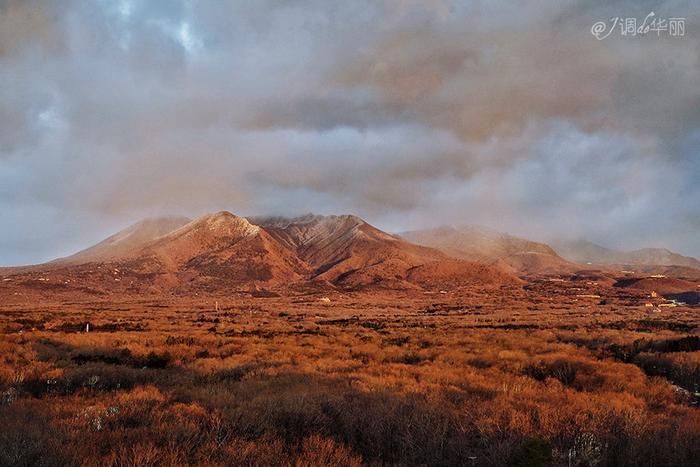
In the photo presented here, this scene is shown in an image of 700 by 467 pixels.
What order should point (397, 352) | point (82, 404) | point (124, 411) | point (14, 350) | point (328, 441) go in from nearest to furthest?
point (328, 441) → point (124, 411) → point (82, 404) → point (14, 350) → point (397, 352)

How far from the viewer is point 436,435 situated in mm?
6895

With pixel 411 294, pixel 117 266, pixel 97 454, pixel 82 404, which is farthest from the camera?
pixel 117 266

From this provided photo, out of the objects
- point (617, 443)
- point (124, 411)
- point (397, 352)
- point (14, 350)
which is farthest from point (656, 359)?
point (14, 350)

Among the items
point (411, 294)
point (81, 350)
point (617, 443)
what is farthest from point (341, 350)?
point (411, 294)

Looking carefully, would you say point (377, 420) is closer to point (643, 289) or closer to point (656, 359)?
point (656, 359)

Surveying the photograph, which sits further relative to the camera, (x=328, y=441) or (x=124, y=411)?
(x=124, y=411)

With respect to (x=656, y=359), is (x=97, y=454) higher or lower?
higher

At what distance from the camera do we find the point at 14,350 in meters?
16.2

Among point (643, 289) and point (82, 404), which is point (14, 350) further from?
point (643, 289)

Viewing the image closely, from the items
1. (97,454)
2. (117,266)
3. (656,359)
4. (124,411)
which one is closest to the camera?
(97,454)

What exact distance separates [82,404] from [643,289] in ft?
506

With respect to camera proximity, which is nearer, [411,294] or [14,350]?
[14,350]

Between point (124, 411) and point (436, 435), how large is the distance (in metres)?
5.37

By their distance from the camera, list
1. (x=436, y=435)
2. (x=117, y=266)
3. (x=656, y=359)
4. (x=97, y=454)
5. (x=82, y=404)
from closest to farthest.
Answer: (x=97, y=454) < (x=436, y=435) < (x=82, y=404) < (x=656, y=359) < (x=117, y=266)
